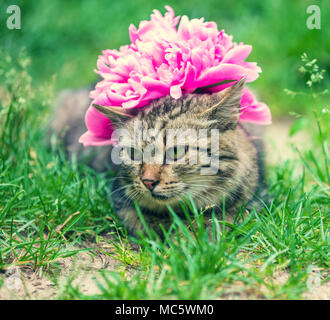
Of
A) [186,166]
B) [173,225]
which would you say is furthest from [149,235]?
[186,166]

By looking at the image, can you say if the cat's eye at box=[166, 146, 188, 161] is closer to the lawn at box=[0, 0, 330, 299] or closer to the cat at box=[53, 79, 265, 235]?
the cat at box=[53, 79, 265, 235]

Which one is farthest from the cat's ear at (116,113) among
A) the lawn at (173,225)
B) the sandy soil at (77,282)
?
the sandy soil at (77,282)

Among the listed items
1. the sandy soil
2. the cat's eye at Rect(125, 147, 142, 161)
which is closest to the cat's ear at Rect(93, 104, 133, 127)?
the cat's eye at Rect(125, 147, 142, 161)

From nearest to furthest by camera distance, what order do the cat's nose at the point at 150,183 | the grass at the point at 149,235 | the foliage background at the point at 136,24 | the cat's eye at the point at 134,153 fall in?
the grass at the point at 149,235 < the cat's nose at the point at 150,183 < the cat's eye at the point at 134,153 < the foliage background at the point at 136,24

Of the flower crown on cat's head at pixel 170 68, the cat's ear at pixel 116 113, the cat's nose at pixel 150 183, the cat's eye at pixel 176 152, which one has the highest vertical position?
the flower crown on cat's head at pixel 170 68

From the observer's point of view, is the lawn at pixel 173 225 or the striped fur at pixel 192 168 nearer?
the lawn at pixel 173 225

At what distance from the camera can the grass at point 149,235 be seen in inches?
68.2

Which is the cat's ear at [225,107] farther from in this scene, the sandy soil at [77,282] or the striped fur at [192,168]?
the sandy soil at [77,282]

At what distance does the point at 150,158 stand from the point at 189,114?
0.29 meters

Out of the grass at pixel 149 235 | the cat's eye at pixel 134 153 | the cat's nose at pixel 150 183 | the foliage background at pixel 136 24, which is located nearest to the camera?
the grass at pixel 149 235

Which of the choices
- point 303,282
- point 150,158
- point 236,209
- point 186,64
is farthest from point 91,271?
point 186,64

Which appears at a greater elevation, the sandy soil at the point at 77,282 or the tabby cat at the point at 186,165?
the tabby cat at the point at 186,165

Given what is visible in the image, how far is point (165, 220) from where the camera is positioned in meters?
2.31

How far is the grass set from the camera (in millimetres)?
1732
